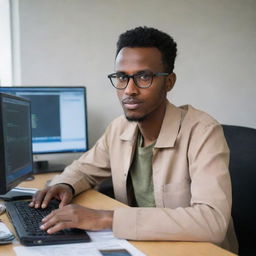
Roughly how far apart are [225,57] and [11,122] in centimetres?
178

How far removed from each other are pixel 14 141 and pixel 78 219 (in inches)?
19.0

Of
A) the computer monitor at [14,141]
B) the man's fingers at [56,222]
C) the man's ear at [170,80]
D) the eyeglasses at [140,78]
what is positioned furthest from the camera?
the man's ear at [170,80]

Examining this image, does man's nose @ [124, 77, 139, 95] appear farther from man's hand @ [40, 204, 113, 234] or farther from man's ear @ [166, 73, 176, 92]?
man's hand @ [40, 204, 113, 234]

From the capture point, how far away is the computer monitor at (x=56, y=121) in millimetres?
2162

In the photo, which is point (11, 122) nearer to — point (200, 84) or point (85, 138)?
point (85, 138)

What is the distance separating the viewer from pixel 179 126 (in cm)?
147

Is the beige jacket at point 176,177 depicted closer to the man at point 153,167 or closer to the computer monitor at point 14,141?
the man at point 153,167

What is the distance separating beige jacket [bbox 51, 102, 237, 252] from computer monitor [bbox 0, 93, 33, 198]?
0.55ft

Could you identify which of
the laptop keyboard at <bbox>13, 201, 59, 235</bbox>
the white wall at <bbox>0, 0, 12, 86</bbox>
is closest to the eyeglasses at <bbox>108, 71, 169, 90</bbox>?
the laptop keyboard at <bbox>13, 201, 59, 235</bbox>

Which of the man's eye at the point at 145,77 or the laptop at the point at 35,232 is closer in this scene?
the laptop at the point at 35,232

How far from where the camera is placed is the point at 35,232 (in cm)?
107

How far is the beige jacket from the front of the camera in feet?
3.54

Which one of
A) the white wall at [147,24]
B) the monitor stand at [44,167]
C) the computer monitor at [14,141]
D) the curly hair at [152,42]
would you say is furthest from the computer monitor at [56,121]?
the curly hair at [152,42]

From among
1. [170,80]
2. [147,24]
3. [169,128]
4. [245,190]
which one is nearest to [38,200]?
[169,128]
